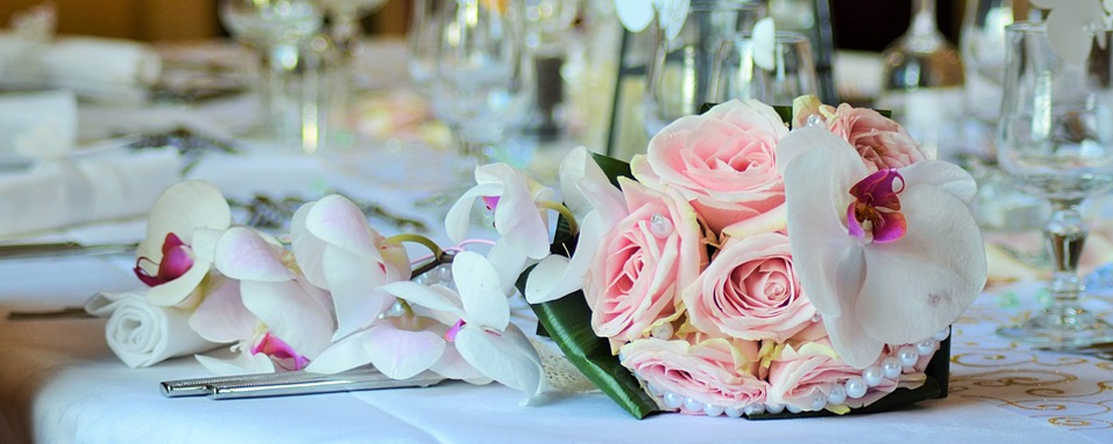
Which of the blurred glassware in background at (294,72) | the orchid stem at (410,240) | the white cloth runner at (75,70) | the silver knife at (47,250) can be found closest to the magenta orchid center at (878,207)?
the orchid stem at (410,240)

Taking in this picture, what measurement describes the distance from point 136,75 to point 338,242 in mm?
1470

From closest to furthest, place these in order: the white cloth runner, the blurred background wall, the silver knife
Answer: the silver knife
the white cloth runner
the blurred background wall

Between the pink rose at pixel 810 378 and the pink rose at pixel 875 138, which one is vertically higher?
the pink rose at pixel 875 138


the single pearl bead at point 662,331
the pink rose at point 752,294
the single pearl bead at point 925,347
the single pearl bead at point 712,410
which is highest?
the pink rose at point 752,294

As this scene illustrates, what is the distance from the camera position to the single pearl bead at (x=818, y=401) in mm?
622

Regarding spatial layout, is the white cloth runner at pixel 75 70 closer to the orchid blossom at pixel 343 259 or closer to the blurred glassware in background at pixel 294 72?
the blurred glassware in background at pixel 294 72

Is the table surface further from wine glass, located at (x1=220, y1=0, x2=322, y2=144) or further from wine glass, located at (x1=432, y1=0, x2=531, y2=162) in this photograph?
wine glass, located at (x1=220, y1=0, x2=322, y2=144)

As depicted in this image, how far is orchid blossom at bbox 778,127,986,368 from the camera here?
A: 1.91ft

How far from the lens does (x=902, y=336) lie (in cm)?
60

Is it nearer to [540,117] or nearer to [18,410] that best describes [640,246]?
[18,410]

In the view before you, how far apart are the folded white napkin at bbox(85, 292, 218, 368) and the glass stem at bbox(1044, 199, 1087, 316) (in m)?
0.51

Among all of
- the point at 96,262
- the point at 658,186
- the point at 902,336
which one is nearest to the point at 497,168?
the point at 658,186

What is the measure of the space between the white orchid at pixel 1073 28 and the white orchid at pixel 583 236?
0.32 metres

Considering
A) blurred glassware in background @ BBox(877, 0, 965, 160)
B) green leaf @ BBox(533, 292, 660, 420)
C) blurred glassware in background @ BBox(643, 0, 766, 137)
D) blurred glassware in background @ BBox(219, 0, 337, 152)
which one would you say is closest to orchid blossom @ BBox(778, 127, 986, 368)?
green leaf @ BBox(533, 292, 660, 420)
